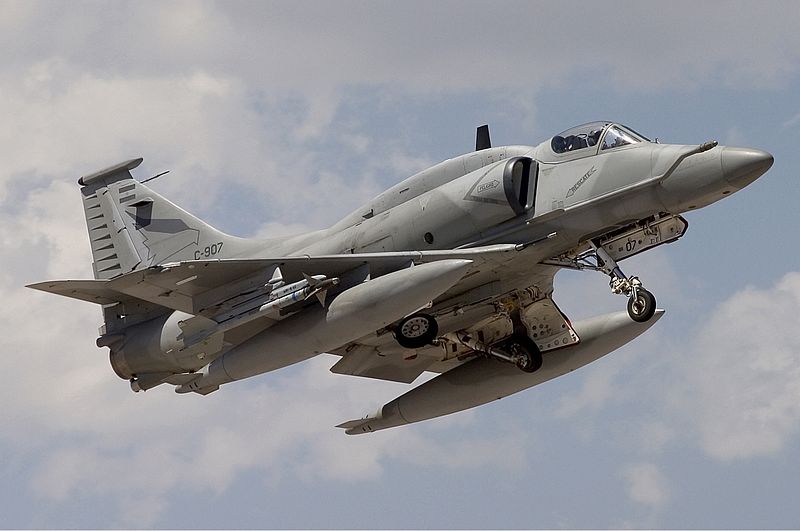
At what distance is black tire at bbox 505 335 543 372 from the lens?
26766 mm

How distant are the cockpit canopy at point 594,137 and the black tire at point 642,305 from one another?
2.32 meters

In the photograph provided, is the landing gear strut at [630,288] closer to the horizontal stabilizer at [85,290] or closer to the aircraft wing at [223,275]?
the aircraft wing at [223,275]

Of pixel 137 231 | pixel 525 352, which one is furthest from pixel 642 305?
pixel 137 231

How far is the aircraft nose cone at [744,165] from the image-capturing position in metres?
21.8

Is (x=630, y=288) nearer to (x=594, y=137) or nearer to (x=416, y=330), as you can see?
(x=594, y=137)

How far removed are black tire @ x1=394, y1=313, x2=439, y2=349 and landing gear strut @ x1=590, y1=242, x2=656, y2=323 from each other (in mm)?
2922

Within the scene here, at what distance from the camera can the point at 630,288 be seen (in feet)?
75.1

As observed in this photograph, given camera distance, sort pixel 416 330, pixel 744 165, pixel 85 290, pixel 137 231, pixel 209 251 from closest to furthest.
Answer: pixel 744 165 → pixel 416 330 → pixel 85 290 → pixel 209 251 → pixel 137 231

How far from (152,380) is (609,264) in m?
8.62

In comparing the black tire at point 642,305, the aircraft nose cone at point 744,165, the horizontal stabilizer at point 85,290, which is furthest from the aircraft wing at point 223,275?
the aircraft nose cone at point 744,165

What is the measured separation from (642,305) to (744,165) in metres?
2.65

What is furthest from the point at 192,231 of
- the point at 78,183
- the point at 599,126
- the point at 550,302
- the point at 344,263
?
the point at 599,126

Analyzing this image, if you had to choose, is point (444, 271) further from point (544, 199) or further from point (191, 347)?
point (191, 347)

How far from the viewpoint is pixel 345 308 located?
76.2 ft
